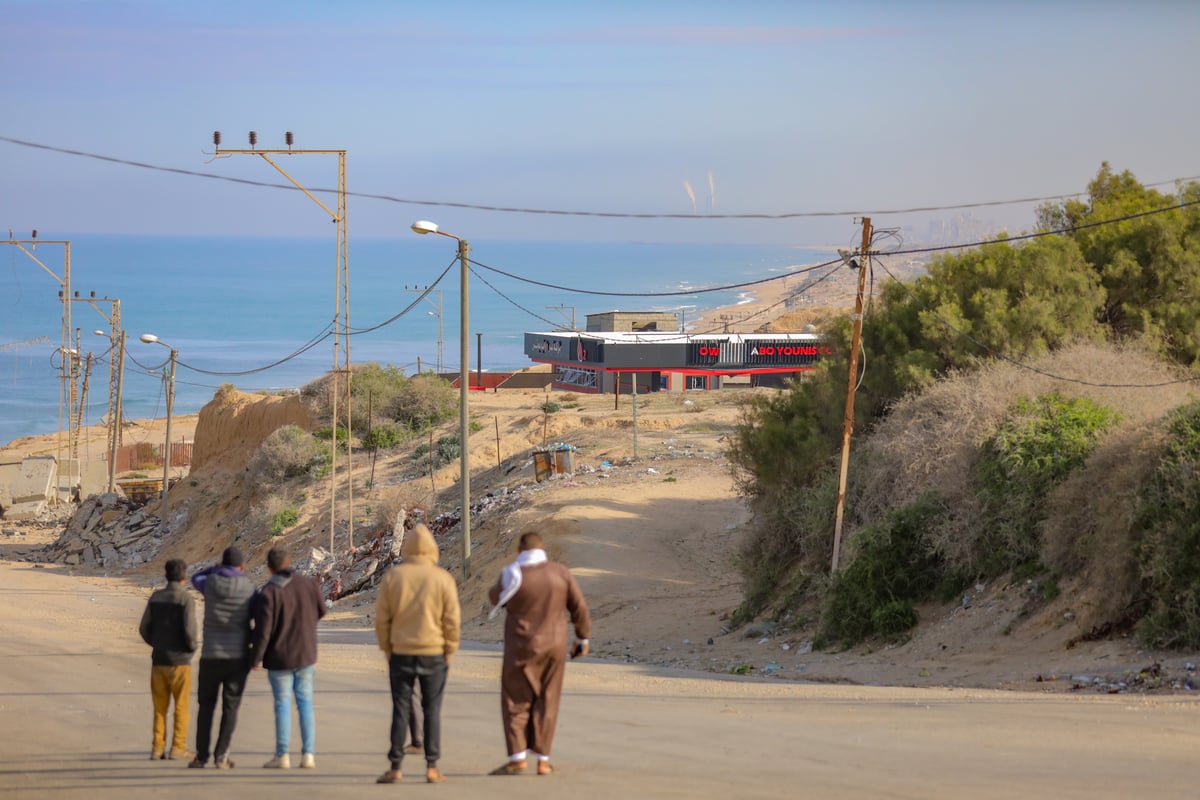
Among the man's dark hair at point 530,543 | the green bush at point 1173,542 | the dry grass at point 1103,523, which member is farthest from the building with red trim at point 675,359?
the man's dark hair at point 530,543

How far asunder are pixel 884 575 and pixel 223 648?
1173cm

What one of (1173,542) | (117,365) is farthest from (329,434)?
(1173,542)

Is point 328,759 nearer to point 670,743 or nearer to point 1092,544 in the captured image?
point 670,743

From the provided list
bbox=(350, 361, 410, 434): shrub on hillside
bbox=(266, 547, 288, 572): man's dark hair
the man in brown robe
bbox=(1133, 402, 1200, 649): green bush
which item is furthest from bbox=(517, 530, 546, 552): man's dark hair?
bbox=(350, 361, 410, 434): shrub on hillside

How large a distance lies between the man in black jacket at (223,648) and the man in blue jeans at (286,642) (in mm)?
131

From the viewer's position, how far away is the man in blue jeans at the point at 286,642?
27.3 ft

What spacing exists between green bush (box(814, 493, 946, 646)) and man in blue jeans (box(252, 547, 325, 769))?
36.1ft

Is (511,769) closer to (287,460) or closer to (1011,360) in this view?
(1011,360)

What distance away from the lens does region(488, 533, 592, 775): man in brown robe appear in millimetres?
7973

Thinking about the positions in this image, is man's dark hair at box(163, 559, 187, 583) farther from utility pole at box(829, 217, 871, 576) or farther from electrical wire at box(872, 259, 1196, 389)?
electrical wire at box(872, 259, 1196, 389)

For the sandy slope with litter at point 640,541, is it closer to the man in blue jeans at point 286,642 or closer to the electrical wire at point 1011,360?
the electrical wire at point 1011,360

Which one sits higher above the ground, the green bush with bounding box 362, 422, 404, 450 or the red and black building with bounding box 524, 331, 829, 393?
the red and black building with bounding box 524, 331, 829, 393

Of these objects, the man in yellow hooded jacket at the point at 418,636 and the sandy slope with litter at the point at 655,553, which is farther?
the sandy slope with litter at the point at 655,553

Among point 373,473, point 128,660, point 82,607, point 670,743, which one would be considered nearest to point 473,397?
point 373,473
